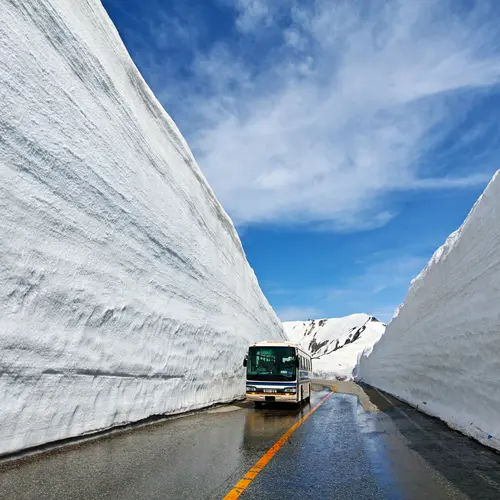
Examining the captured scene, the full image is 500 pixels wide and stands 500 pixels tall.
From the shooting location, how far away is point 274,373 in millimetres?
15391

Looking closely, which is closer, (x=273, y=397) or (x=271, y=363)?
(x=273, y=397)

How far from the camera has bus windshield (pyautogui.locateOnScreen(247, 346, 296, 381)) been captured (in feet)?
50.4

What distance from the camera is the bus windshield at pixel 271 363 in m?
15.4

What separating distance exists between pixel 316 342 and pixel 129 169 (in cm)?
12450

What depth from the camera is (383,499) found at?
4.32 metres

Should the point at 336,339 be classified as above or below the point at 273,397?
above

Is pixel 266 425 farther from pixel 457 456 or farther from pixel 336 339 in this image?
pixel 336 339

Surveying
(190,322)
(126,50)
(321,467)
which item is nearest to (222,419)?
(190,322)

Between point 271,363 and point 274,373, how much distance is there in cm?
42

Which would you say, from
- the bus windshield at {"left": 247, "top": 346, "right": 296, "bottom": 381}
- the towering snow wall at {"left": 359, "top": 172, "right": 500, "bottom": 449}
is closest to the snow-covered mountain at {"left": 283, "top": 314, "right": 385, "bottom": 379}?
the towering snow wall at {"left": 359, "top": 172, "right": 500, "bottom": 449}

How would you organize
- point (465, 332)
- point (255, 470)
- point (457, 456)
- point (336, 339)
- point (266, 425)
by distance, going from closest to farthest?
1. point (255, 470)
2. point (457, 456)
3. point (266, 425)
4. point (465, 332)
5. point (336, 339)

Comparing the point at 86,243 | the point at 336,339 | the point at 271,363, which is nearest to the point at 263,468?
the point at 86,243

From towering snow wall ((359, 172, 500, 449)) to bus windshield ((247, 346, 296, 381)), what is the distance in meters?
4.59

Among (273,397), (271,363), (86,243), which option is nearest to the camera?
(86,243)
